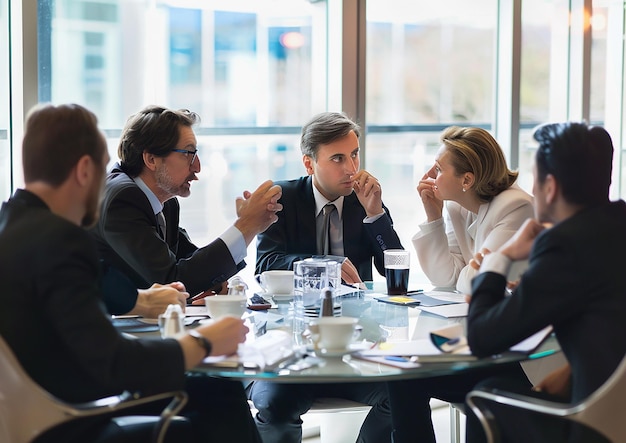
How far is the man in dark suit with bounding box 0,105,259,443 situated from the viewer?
5.51 feet

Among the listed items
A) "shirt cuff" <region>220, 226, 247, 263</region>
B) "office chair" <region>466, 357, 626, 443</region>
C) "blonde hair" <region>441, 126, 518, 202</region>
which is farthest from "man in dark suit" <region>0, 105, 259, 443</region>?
"blonde hair" <region>441, 126, 518, 202</region>

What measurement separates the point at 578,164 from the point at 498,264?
0.30 m

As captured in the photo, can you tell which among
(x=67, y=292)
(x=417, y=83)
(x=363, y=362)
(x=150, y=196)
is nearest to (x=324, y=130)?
(x=150, y=196)

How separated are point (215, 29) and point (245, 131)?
0.54 metres

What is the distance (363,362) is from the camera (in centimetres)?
196

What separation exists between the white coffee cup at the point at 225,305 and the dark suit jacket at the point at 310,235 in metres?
0.96

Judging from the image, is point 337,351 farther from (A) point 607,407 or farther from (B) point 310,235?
(B) point 310,235

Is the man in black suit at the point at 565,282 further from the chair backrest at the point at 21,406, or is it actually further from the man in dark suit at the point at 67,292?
the chair backrest at the point at 21,406

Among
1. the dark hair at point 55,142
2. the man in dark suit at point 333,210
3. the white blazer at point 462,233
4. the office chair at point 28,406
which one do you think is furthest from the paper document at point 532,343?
the man in dark suit at point 333,210

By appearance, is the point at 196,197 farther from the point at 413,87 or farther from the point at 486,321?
the point at 486,321

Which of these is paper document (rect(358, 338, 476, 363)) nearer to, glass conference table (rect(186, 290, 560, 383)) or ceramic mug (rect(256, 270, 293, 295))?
glass conference table (rect(186, 290, 560, 383))

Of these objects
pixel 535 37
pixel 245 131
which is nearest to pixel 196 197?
pixel 245 131

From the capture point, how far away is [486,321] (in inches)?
73.5

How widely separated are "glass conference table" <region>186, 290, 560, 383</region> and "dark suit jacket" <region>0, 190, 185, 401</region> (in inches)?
8.5
